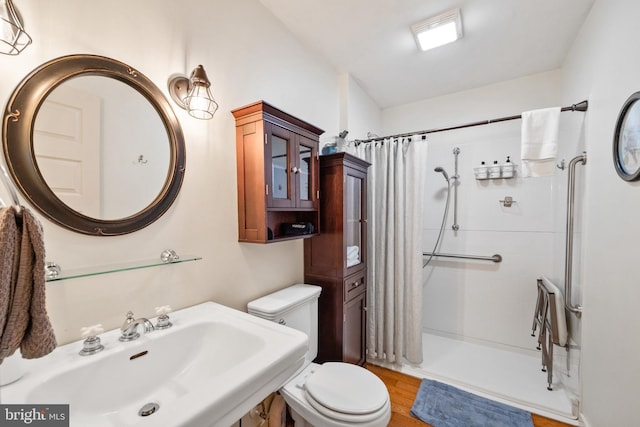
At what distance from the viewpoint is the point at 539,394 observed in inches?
72.9

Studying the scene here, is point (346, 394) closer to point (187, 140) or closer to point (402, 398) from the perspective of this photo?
point (402, 398)

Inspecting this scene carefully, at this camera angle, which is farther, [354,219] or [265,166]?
[354,219]

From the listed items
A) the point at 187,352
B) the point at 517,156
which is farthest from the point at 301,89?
the point at 517,156

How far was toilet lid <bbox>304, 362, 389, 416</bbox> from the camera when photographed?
1.21 m

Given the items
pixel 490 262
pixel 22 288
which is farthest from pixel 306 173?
pixel 490 262

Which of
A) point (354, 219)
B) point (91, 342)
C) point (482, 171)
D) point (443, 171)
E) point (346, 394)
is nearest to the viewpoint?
point (91, 342)

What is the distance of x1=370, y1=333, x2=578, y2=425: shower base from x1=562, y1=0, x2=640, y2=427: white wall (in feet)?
0.78

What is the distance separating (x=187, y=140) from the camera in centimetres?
121

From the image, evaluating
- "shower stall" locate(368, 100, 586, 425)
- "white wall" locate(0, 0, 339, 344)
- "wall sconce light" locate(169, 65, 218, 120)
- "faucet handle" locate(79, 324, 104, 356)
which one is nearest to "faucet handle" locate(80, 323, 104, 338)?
"faucet handle" locate(79, 324, 104, 356)

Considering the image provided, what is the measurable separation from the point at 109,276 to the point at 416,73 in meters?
2.59

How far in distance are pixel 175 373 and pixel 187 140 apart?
0.96 m

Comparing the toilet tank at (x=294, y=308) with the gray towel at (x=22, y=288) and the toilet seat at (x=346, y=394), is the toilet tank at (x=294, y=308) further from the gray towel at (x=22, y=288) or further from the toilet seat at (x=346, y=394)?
the gray towel at (x=22, y=288)

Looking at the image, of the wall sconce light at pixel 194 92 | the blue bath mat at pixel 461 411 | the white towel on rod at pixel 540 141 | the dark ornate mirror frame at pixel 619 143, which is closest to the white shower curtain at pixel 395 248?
the blue bath mat at pixel 461 411

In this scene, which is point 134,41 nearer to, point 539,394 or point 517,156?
point 517,156
